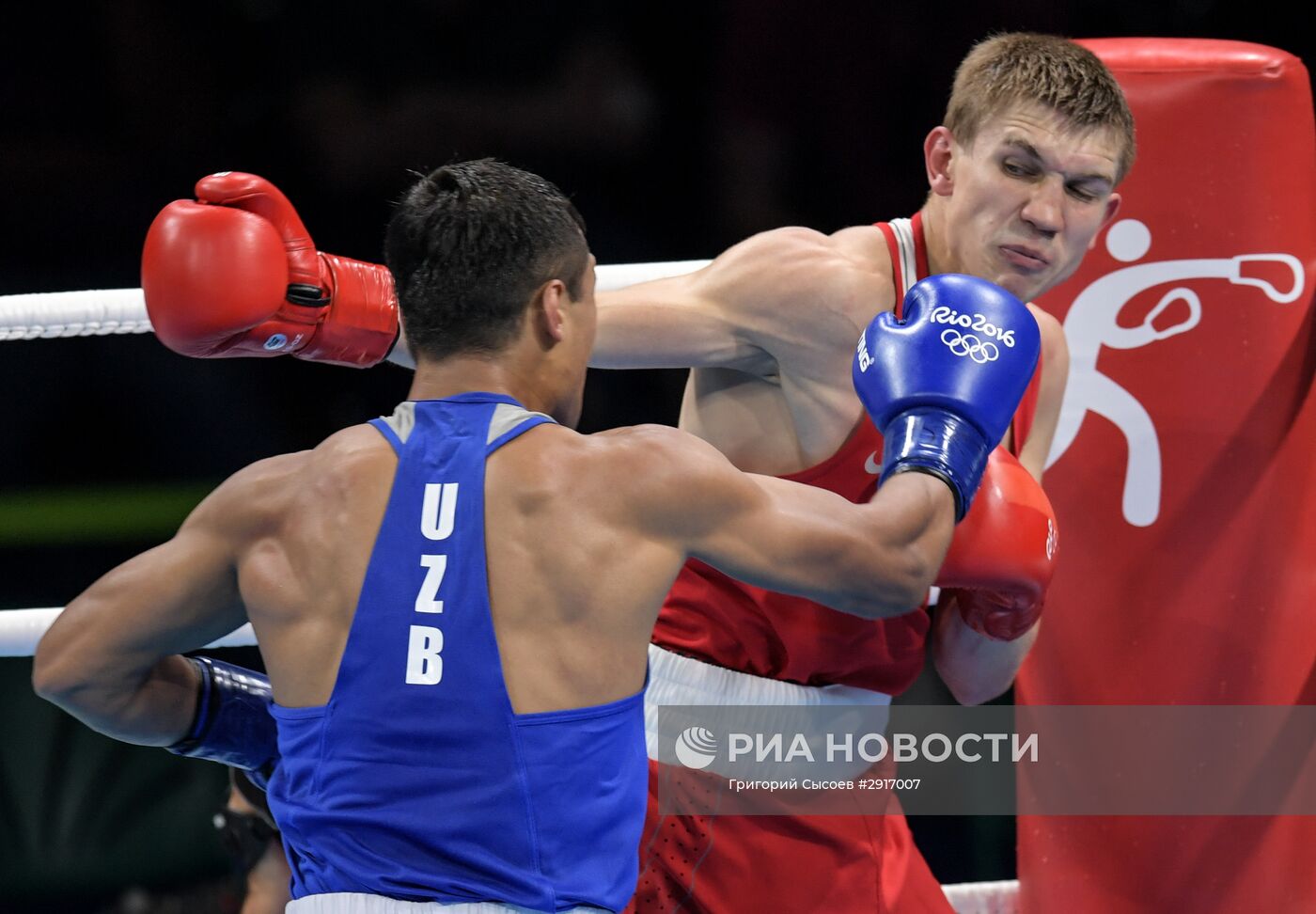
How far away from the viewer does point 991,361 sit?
74.9 inches

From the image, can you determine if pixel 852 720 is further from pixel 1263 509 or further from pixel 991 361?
pixel 1263 509

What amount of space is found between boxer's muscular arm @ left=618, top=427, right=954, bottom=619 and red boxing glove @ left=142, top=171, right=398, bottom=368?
76 centimetres

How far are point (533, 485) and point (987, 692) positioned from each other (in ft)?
3.84

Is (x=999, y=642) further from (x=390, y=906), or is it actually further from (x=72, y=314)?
(x=72, y=314)

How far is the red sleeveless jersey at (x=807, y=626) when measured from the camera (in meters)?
2.21

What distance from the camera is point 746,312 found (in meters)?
2.22

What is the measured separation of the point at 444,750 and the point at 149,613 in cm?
41

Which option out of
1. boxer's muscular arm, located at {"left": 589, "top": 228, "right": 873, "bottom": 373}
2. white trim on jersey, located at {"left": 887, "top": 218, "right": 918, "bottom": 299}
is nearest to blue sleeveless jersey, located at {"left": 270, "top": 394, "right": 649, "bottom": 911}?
boxer's muscular arm, located at {"left": 589, "top": 228, "right": 873, "bottom": 373}

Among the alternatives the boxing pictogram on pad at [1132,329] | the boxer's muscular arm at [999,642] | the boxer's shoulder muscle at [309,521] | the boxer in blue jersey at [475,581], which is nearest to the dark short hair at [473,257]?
the boxer in blue jersey at [475,581]

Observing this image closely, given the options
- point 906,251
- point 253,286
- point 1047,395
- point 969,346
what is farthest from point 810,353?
point 253,286

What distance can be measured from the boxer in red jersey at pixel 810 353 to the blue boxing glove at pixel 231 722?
53 centimetres

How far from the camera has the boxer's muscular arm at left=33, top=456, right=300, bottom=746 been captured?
1.64 m
